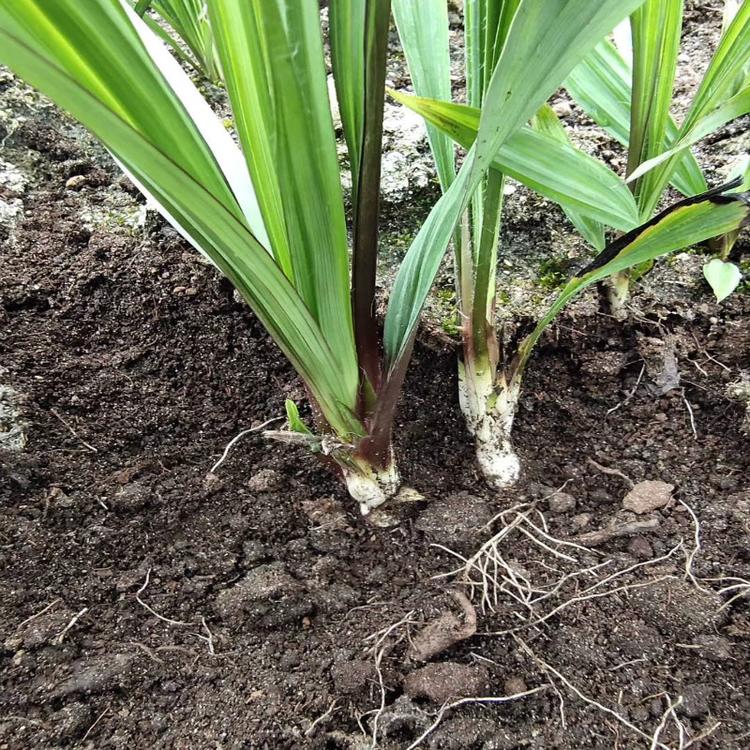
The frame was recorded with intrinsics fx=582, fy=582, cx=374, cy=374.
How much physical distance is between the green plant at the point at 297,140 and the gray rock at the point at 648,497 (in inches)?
13.0

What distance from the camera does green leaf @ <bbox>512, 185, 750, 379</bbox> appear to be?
55 centimetres

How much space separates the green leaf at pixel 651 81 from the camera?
0.66 meters

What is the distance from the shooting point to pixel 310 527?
2.37 feet

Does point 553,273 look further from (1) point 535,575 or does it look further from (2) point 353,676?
(2) point 353,676

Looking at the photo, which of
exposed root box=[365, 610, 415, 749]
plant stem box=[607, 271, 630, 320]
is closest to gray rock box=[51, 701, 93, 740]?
exposed root box=[365, 610, 415, 749]

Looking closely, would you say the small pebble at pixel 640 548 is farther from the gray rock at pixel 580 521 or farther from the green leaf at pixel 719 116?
the green leaf at pixel 719 116

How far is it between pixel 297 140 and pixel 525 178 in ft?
0.80

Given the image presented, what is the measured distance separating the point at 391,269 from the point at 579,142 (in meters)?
0.44

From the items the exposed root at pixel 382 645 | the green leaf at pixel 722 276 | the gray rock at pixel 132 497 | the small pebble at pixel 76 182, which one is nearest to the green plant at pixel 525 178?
the green leaf at pixel 722 276

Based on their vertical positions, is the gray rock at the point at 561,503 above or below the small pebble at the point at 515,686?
above

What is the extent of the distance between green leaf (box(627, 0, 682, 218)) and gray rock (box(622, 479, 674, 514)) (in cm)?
35

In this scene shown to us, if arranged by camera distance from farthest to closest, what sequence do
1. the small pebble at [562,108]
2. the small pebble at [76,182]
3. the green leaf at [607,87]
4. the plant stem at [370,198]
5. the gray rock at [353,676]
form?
the small pebble at [562,108] < the small pebble at [76,182] < the green leaf at [607,87] < the gray rock at [353,676] < the plant stem at [370,198]

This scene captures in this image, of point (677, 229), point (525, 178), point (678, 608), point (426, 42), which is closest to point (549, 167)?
point (525, 178)

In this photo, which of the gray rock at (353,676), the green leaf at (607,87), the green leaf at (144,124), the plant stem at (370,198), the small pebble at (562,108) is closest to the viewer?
the green leaf at (144,124)
